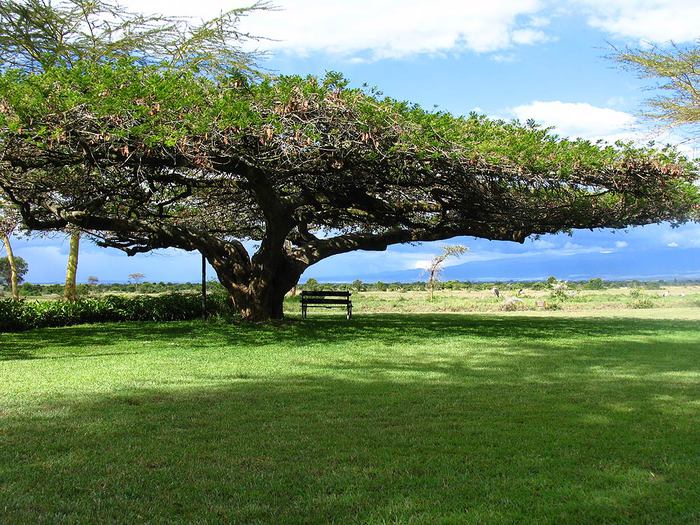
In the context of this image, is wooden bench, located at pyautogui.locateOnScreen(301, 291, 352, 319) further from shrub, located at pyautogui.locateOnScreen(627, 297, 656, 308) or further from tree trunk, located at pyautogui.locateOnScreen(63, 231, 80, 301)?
shrub, located at pyautogui.locateOnScreen(627, 297, 656, 308)

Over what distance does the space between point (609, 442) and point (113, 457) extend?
3920mm

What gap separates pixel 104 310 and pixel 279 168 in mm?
9519

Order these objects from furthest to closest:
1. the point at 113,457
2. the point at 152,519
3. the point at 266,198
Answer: the point at 266,198
the point at 113,457
the point at 152,519

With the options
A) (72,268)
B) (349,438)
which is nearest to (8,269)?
(72,268)

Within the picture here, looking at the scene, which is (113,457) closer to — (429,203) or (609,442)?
(609,442)

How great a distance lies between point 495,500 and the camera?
Answer: 12.1ft

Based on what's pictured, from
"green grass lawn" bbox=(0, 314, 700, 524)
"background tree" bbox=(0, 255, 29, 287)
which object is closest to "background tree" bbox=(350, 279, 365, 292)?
"background tree" bbox=(0, 255, 29, 287)

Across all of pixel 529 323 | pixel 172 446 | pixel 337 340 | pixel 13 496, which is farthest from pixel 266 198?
pixel 13 496

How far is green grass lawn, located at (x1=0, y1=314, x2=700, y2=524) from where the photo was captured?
11.9 ft

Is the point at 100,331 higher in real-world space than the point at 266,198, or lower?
lower

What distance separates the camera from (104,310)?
63.3ft

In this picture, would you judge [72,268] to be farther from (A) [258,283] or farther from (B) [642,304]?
(B) [642,304]

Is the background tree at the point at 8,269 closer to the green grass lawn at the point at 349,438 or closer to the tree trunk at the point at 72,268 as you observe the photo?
the tree trunk at the point at 72,268

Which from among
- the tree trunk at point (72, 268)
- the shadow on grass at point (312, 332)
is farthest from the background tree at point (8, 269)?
the shadow on grass at point (312, 332)
